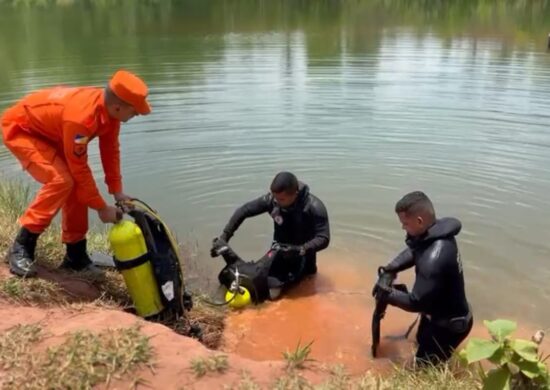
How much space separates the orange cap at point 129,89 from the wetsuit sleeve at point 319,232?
2124 mm

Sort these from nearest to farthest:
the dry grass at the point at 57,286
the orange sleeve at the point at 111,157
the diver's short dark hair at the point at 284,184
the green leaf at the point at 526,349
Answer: the green leaf at the point at 526,349 → the dry grass at the point at 57,286 → the orange sleeve at the point at 111,157 → the diver's short dark hair at the point at 284,184

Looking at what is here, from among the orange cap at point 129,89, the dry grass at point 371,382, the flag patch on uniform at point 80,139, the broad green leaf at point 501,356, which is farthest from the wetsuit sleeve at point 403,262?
the flag patch on uniform at point 80,139

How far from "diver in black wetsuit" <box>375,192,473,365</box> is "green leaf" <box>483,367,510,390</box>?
149 centimetres

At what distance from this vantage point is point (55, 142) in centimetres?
449

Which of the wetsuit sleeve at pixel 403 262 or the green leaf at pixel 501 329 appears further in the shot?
the wetsuit sleeve at pixel 403 262

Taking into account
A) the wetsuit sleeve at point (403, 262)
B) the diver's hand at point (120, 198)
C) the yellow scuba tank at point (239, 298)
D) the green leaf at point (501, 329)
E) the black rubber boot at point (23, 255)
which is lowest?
the yellow scuba tank at point (239, 298)

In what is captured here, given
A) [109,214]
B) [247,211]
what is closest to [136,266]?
[109,214]

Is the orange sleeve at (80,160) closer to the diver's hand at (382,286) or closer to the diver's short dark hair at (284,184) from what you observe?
the diver's short dark hair at (284,184)

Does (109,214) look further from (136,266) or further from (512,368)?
(512,368)

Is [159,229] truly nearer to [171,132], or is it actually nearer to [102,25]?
[171,132]

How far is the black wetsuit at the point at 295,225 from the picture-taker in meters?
5.80

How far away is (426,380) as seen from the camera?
12.4 feet

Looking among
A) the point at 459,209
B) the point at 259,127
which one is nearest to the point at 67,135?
the point at 459,209

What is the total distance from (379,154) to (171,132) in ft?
12.1
